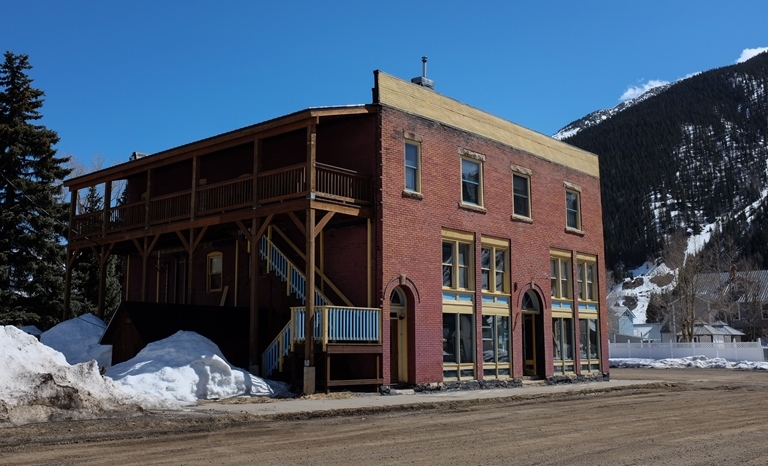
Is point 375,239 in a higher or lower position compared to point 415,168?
lower

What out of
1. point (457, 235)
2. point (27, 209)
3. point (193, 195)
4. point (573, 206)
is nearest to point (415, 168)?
point (457, 235)

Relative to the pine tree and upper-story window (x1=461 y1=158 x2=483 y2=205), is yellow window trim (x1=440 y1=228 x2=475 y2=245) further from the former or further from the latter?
the pine tree

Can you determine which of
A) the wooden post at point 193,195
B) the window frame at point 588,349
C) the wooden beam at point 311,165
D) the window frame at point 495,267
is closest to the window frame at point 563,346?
the window frame at point 588,349

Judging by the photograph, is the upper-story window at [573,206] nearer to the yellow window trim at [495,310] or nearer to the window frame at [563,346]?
the window frame at [563,346]

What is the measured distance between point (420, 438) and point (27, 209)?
2715 centimetres

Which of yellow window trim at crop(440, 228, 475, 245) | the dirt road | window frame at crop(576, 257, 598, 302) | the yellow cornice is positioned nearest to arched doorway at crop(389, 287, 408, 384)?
yellow window trim at crop(440, 228, 475, 245)

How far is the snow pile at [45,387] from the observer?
1388 centimetres

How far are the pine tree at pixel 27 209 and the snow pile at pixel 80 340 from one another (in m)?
8.76

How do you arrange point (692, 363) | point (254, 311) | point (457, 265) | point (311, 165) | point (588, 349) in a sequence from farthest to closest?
point (692, 363) < point (588, 349) < point (457, 265) < point (254, 311) < point (311, 165)

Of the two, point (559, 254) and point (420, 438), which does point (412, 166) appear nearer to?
point (559, 254)

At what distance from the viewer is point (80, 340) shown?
24500mm

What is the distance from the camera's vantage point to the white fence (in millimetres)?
51750

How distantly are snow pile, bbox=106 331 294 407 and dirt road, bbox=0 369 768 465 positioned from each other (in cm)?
372

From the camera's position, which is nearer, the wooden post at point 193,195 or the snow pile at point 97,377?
the snow pile at point 97,377
